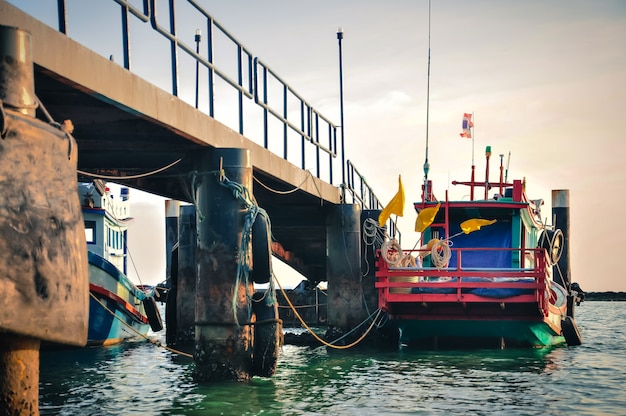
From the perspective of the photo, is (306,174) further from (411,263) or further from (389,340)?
(389,340)

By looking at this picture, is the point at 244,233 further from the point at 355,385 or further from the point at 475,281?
the point at 475,281

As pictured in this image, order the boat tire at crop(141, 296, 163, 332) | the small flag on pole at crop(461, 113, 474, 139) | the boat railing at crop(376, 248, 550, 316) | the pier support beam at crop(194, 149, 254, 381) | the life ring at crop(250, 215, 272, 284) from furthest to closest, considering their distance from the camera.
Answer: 1. the small flag on pole at crop(461, 113, 474, 139)
2. the boat tire at crop(141, 296, 163, 332)
3. the boat railing at crop(376, 248, 550, 316)
4. the life ring at crop(250, 215, 272, 284)
5. the pier support beam at crop(194, 149, 254, 381)

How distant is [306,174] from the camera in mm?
21484

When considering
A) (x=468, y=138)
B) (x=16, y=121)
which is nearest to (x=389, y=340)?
(x=468, y=138)

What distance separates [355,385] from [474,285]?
5.46 meters

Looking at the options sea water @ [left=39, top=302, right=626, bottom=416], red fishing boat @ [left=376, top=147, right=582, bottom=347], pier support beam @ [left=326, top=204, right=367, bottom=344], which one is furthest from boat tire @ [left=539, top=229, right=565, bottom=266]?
pier support beam @ [left=326, top=204, right=367, bottom=344]

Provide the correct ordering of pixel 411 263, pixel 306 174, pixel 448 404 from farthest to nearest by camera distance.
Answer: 1. pixel 411 263
2. pixel 306 174
3. pixel 448 404

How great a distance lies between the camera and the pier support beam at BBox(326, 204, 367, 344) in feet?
79.2

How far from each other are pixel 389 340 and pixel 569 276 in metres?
13.0

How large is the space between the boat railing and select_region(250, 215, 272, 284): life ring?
6.58 m

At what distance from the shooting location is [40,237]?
7.66 metres

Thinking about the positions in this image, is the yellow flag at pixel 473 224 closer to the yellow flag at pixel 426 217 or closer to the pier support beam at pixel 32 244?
the yellow flag at pixel 426 217

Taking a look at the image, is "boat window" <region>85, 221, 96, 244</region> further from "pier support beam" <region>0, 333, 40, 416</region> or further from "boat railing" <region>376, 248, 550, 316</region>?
"pier support beam" <region>0, 333, 40, 416</region>

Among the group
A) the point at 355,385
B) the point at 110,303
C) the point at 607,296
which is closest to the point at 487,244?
the point at 355,385
